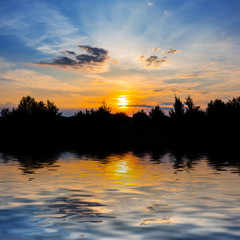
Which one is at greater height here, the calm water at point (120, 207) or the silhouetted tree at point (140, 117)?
the silhouetted tree at point (140, 117)

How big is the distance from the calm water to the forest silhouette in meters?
Answer: 44.7

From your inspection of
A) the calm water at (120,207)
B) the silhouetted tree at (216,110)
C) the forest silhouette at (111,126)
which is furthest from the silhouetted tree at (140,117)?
the calm water at (120,207)

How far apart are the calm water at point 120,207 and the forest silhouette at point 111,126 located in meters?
44.7

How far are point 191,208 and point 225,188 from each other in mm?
4030

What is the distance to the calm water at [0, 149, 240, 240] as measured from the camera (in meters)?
6.95

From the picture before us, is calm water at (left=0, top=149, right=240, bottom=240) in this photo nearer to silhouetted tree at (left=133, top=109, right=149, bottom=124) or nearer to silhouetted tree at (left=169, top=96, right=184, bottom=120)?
silhouetted tree at (left=169, top=96, right=184, bottom=120)

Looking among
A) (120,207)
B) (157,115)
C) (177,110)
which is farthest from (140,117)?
(120,207)

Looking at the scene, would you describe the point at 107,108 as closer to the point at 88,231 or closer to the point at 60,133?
the point at 60,133

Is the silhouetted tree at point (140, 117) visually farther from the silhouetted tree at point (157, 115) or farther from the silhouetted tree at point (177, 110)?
the silhouetted tree at point (177, 110)

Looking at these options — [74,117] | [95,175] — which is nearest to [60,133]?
[74,117]

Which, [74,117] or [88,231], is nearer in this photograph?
[88,231]

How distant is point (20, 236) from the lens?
6613 mm

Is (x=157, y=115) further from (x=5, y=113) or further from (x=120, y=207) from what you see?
(x=120, y=207)

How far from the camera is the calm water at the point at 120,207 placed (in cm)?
695
